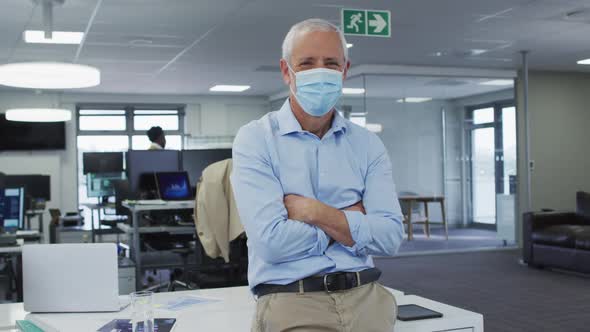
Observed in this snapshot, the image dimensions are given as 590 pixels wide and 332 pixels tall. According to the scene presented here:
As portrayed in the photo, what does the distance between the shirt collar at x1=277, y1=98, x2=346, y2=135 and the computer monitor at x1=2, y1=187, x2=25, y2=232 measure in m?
4.08

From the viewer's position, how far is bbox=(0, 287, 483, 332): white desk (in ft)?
6.94

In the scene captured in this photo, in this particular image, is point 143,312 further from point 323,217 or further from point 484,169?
point 484,169

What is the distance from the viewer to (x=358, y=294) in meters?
1.78

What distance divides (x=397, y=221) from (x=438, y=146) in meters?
8.21

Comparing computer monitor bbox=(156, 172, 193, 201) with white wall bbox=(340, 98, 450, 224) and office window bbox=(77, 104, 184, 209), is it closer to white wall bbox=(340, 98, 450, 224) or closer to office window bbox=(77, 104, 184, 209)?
white wall bbox=(340, 98, 450, 224)

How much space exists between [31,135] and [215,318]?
1136 centimetres

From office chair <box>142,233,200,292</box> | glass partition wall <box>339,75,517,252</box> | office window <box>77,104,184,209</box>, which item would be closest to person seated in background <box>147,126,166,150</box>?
office chair <box>142,233,200,292</box>

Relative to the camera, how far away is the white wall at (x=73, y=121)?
12.4 m

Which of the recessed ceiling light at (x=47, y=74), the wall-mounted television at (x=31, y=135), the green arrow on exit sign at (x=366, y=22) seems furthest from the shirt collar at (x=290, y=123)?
the wall-mounted television at (x=31, y=135)

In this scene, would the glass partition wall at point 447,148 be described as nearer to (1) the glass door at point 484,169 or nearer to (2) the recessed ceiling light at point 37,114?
(1) the glass door at point 484,169

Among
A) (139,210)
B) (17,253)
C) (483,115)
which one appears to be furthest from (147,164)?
(483,115)

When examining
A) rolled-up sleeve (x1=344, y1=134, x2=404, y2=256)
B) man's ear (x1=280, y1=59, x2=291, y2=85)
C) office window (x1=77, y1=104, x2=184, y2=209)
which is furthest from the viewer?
office window (x1=77, y1=104, x2=184, y2=209)

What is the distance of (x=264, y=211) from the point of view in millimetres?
1798

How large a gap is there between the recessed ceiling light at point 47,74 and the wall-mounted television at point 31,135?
849 cm
